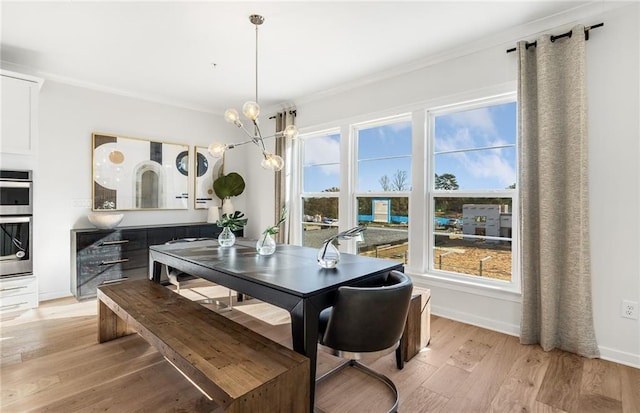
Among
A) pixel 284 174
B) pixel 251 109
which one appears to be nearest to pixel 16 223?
pixel 251 109

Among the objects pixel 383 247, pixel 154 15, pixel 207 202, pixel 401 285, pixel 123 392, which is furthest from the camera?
pixel 207 202

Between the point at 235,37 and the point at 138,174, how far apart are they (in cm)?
253

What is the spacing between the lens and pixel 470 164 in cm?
317

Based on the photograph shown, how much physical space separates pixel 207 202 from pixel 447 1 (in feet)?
13.5

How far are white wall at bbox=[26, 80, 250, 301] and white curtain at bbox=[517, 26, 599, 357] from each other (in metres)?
4.55

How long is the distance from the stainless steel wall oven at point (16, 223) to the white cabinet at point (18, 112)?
0.91 ft

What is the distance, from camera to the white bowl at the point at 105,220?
380 cm

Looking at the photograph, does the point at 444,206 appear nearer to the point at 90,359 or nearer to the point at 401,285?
the point at 401,285

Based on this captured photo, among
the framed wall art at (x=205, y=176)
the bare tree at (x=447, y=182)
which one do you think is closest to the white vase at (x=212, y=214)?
the framed wall art at (x=205, y=176)

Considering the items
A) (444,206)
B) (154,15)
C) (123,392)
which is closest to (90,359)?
(123,392)

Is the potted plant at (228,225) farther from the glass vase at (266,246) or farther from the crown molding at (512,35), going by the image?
the crown molding at (512,35)

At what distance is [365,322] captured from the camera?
1673 mm

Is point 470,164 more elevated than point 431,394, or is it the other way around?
point 470,164

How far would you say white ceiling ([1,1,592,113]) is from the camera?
2.43 metres
